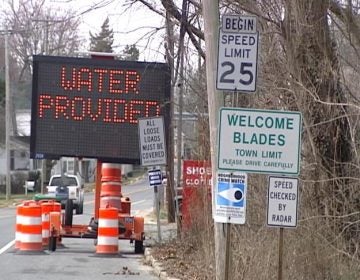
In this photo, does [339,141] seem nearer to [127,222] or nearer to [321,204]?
[321,204]

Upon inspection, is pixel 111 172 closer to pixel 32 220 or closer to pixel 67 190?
pixel 32 220

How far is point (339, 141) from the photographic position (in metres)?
12.3

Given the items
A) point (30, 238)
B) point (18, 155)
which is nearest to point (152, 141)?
point (30, 238)

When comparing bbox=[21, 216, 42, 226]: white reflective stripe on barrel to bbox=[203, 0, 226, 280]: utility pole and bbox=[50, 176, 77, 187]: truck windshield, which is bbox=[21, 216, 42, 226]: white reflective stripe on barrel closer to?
bbox=[203, 0, 226, 280]: utility pole

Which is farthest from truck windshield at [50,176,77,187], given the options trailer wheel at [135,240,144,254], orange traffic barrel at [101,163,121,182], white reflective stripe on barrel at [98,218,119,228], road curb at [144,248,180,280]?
white reflective stripe on barrel at [98,218,119,228]

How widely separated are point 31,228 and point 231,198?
29.9ft

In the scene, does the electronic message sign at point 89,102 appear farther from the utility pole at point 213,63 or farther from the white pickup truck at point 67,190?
Result: the white pickup truck at point 67,190

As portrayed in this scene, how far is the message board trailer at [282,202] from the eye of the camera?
9711 mm

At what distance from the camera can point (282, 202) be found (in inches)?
384

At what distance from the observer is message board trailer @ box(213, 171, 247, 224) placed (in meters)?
9.90

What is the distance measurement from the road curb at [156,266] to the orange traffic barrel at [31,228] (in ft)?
7.86

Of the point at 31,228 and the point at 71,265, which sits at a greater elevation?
the point at 31,228

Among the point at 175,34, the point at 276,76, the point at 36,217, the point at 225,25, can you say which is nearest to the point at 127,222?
the point at 36,217

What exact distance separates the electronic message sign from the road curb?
7.26 ft
